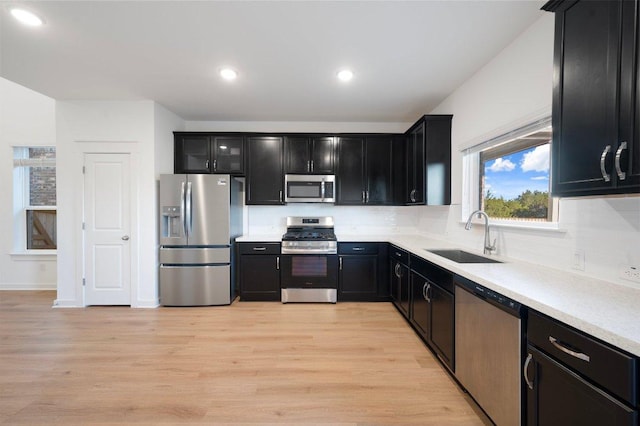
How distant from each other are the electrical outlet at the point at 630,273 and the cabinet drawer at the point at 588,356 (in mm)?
623

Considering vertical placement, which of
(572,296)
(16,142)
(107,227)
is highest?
(16,142)

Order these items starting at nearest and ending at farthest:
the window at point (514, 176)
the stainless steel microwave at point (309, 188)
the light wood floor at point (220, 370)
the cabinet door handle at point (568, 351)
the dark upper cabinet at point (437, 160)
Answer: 1. the cabinet door handle at point (568, 351)
2. the light wood floor at point (220, 370)
3. the window at point (514, 176)
4. the dark upper cabinet at point (437, 160)
5. the stainless steel microwave at point (309, 188)

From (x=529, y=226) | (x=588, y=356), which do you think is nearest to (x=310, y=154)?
(x=529, y=226)

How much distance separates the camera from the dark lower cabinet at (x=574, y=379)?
85 cm

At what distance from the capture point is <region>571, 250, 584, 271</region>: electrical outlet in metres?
1.58

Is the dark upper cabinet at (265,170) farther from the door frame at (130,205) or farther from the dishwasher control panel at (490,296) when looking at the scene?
the dishwasher control panel at (490,296)

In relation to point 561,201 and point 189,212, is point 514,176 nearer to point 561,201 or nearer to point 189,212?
point 561,201

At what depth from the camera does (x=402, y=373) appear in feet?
6.95

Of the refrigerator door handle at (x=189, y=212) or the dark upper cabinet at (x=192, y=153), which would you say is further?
the dark upper cabinet at (x=192, y=153)

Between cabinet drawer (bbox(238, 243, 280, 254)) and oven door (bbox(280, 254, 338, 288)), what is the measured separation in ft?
0.60

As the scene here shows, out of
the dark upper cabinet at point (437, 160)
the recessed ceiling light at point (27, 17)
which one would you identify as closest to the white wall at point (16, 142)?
the recessed ceiling light at point (27, 17)

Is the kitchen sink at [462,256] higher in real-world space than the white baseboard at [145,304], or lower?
higher

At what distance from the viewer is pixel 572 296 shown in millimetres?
1229

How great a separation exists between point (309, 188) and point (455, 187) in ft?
6.36
